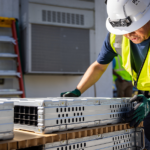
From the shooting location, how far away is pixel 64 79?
4125 mm

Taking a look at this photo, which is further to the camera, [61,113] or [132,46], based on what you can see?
[132,46]

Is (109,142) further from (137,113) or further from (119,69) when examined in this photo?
(119,69)

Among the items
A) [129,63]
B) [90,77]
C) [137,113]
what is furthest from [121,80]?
[137,113]

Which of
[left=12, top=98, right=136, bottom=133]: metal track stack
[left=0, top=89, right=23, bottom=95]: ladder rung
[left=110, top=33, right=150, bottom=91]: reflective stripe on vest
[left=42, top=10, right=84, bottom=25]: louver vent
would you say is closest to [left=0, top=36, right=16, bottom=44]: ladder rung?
[left=42, top=10, right=84, bottom=25]: louver vent

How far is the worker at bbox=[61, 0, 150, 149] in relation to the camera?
1.53 metres

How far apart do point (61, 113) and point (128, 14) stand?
0.95 m

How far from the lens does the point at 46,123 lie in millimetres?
1072

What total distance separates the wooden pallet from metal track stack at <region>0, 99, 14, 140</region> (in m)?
0.04

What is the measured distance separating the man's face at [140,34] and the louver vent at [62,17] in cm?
235

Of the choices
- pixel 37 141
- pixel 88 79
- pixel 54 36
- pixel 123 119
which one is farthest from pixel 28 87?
pixel 37 141

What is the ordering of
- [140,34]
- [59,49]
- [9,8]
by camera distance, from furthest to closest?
1. [59,49]
2. [9,8]
3. [140,34]

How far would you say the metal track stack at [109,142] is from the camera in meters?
1.13

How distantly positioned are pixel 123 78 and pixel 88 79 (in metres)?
2.96

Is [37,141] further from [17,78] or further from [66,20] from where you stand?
[66,20]
